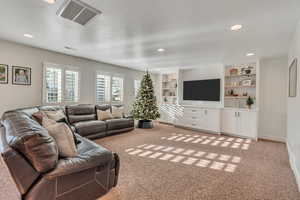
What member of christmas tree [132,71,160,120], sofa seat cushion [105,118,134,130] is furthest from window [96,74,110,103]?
sofa seat cushion [105,118,134,130]

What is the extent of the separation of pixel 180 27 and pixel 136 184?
103 inches

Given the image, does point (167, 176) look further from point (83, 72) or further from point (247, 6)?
point (83, 72)

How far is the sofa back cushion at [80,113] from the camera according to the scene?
415 cm

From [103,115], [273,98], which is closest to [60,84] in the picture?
[103,115]

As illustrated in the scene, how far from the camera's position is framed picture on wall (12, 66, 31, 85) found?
12.1 feet

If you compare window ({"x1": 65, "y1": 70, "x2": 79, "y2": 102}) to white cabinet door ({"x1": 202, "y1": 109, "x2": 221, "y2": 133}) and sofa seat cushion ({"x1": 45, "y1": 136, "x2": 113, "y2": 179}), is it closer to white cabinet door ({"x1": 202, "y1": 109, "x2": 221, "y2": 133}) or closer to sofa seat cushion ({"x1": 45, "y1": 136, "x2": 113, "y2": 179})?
sofa seat cushion ({"x1": 45, "y1": 136, "x2": 113, "y2": 179})

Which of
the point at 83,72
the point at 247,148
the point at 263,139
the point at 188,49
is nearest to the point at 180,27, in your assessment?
the point at 188,49

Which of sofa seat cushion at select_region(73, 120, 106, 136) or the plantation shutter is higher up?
the plantation shutter

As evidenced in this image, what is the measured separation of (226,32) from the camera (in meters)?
2.78

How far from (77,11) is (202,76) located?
5012 millimetres

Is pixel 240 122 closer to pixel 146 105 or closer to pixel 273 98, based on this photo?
pixel 273 98

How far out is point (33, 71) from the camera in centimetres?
400

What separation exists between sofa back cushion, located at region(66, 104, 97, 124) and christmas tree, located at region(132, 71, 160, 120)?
1748 millimetres

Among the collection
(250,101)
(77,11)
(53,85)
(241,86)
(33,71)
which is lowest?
(250,101)
